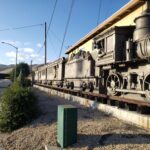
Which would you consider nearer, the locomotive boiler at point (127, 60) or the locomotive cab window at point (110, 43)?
the locomotive boiler at point (127, 60)

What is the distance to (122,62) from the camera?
13.0 m

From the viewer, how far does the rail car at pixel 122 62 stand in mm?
11774

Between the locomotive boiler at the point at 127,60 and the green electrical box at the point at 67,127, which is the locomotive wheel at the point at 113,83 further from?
the green electrical box at the point at 67,127

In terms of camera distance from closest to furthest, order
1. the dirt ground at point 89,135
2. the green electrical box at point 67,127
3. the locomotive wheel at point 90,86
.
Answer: the dirt ground at point 89,135, the green electrical box at point 67,127, the locomotive wheel at point 90,86

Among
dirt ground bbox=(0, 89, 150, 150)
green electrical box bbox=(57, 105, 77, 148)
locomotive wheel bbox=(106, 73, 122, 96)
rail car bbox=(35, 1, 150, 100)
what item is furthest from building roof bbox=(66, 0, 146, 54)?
green electrical box bbox=(57, 105, 77, 148)

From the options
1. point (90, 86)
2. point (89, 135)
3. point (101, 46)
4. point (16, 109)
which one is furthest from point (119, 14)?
point (89, 135)

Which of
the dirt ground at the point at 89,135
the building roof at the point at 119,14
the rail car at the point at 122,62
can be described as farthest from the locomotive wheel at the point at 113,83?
the building roof at the point at 119,14

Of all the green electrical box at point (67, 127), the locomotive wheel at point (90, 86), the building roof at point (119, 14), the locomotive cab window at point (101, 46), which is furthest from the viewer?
the building roof at point (119, 14)

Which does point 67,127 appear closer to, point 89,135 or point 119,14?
point 89,135

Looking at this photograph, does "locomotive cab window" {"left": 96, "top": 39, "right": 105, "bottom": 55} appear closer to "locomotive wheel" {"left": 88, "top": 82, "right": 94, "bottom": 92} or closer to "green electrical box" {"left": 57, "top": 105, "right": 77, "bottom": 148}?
"locomotive wheel" {"left": 88, "top": 82, "right": 94, "bottom": 92}

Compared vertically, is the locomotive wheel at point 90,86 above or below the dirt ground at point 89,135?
above

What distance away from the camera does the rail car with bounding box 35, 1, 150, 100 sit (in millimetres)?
11774

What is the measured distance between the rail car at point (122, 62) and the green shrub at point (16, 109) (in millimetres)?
4366

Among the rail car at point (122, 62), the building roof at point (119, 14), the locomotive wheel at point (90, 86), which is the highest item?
the building roof at point (119, 14)
